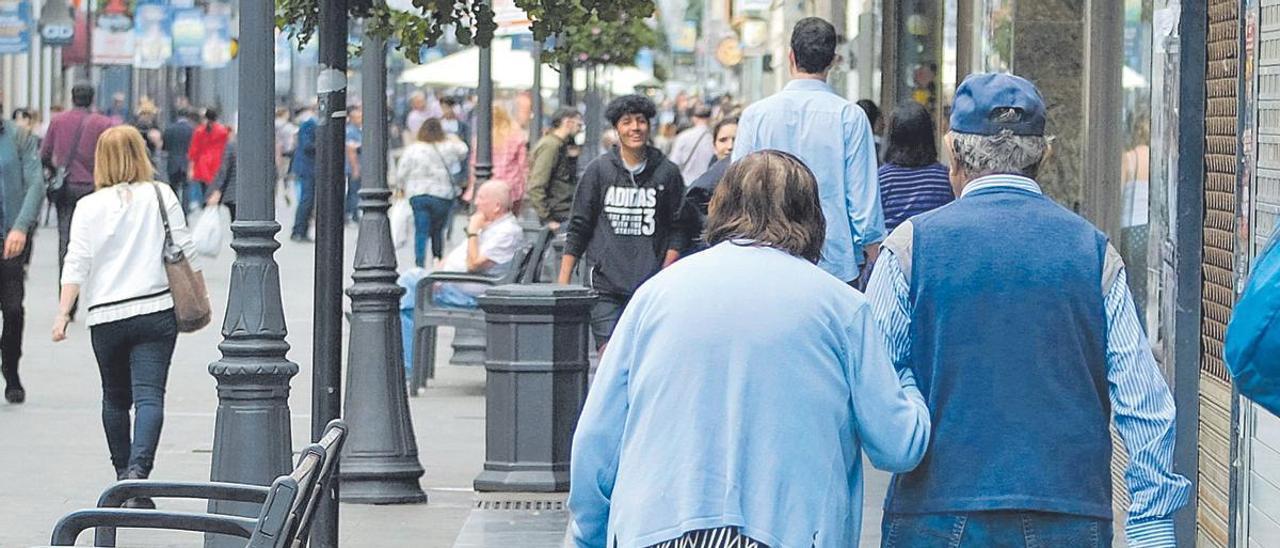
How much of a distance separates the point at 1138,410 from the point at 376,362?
20.8ft

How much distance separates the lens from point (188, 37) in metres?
44.3

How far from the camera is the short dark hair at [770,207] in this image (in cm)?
405

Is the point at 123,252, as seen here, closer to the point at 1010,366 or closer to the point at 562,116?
the point at 1010,366

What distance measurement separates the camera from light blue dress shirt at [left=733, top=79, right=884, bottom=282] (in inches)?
321

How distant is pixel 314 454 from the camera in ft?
15.4

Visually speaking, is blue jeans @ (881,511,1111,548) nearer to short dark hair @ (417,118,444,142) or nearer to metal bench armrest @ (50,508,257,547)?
metal bench armrest @ (50,508,257,547)

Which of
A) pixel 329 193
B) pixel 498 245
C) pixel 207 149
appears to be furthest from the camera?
pixel 207 149

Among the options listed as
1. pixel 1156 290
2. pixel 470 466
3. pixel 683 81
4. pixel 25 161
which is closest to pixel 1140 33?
pixel 1156 290

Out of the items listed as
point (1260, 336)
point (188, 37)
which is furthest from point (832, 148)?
point (188, 37)

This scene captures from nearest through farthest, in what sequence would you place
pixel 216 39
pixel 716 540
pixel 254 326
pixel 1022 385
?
pixel 716 540 < pixel 1022 385 < pixel 254 326 < pixel 216 39

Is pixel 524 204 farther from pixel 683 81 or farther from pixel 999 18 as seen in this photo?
pixel 683 81

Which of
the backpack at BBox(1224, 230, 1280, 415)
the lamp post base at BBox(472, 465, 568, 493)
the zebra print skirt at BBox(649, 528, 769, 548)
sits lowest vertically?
the lamp post base at BBox(472, 465, 568, 493)

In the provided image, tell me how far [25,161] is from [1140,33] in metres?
8.95

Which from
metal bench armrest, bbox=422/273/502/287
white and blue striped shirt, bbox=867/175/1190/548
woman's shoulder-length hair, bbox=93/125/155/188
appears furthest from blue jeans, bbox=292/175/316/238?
white and blue striped shirt, bbox=867/175/1190/548
